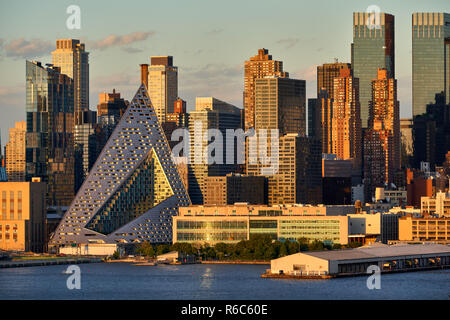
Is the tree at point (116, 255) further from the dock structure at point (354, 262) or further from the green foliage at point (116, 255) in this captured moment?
the dock structure at point (354, 262)

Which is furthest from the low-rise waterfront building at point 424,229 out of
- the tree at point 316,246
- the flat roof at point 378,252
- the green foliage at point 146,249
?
the green foliage at point 146,249

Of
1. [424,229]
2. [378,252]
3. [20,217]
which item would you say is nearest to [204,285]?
[378,252]

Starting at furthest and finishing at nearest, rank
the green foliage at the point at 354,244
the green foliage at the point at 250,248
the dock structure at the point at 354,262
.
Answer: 1. the green foliage at the point at 354,244
2. the green foliage at the point at 250,248
3. the dock structure at the point at 354,262

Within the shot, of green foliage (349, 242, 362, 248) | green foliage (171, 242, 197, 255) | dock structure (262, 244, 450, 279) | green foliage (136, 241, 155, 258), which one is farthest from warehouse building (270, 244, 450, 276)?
green foliage (136, 241, 155, 258)

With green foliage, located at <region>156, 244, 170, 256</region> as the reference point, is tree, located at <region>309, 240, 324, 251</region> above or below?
above

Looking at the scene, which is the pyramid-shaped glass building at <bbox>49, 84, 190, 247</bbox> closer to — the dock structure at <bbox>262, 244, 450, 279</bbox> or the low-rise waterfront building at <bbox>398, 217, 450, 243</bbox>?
the low-rise waterfront building at <bbox>398, 217, 450, 243</bbox>
